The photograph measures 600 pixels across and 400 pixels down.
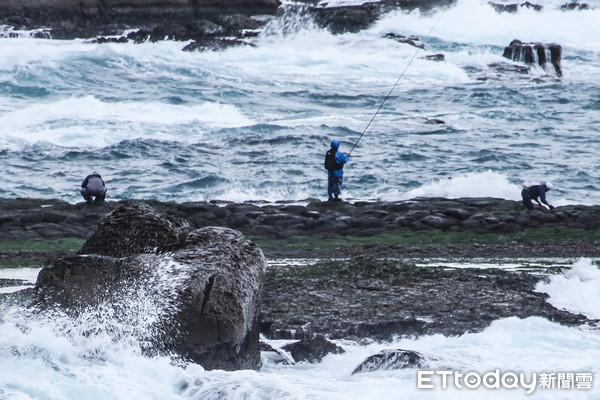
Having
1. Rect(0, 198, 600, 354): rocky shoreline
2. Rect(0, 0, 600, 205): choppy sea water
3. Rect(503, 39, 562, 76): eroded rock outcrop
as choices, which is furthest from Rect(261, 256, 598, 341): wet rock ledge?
Rect(503, 39, 562, 76): eroded rock outcrop

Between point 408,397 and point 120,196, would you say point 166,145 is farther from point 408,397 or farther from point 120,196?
point 408,397

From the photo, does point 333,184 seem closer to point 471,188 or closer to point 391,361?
point 471,188

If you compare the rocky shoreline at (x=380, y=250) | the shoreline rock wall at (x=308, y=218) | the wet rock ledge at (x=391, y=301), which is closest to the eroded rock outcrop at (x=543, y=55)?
the rocky shoreline at (x=380, y=250)

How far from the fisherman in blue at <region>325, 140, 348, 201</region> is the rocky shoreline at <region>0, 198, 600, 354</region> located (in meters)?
0.54

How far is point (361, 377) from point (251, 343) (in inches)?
37.7

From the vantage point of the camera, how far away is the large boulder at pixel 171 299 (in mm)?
6875

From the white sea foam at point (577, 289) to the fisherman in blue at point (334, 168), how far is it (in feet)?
27.9

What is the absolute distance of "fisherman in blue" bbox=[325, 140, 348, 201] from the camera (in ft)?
63.7

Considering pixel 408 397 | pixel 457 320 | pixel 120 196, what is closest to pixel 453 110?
pixel 120 196

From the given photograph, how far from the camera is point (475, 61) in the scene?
158 ft

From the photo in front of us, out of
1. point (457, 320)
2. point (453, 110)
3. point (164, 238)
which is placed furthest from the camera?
point (453, 110)

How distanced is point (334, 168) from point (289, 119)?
1381 centimetres

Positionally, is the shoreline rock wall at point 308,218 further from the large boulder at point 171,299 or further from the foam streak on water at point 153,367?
the foam streak on water at point 153,367

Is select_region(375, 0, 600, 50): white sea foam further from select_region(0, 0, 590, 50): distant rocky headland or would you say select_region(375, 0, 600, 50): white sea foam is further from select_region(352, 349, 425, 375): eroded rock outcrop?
select_region(352, 349, 425, 375): eroded rock outcrop
